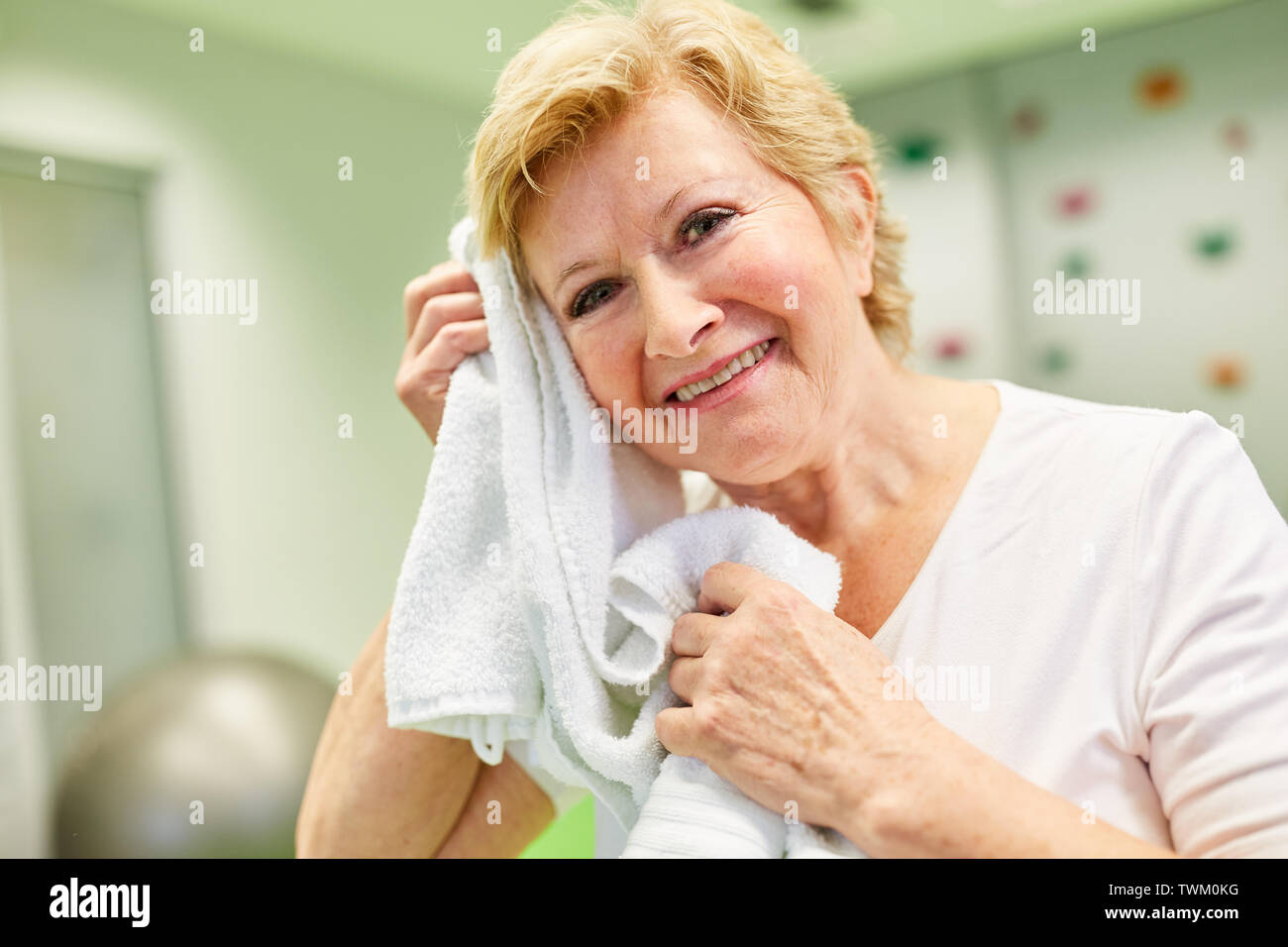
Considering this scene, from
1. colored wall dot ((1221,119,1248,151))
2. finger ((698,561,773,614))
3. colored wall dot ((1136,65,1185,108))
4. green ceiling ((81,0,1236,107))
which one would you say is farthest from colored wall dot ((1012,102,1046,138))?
finger ((698,561,773,614))

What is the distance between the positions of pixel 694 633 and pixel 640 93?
405mm

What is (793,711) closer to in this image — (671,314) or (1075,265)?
(671,314)

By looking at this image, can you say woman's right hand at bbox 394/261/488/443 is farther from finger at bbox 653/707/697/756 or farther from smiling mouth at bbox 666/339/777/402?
finger at bbox 653/707/697/756

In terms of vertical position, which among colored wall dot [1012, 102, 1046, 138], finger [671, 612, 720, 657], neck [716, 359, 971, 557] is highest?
colored wall dot [1012, 102, 1046, 138]

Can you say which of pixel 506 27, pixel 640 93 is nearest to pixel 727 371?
pixel 640 93

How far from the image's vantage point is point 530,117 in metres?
0.67

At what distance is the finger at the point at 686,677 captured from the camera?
63 cm

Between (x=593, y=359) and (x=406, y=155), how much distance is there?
204 cm

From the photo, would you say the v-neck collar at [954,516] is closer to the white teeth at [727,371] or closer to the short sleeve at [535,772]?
the white teeth at [727,371]

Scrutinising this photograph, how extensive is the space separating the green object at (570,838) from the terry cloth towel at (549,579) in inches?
18.9

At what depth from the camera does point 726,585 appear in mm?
660

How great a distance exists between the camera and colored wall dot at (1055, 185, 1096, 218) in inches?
102

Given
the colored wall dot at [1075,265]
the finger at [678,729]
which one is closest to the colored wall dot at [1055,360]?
the colored wall dot at [1075,265]

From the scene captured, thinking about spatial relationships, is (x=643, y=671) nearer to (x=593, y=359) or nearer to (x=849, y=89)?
(x=593, y=359)
